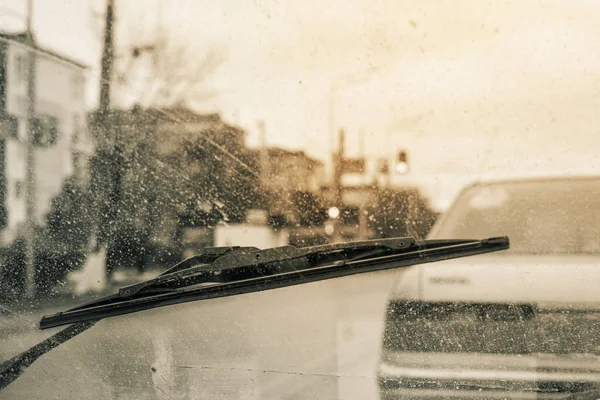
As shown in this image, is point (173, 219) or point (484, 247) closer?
point (484, 247)

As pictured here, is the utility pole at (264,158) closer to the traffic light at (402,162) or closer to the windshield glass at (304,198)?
the windshield glass at (304,198)

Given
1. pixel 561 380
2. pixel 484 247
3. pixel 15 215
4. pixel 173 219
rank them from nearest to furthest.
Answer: pixel 561 380 → pixel 484 247 → pixel 173 219 → pixel 15 215

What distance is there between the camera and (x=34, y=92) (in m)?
1.91

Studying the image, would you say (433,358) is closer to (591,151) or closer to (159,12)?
(591,151)

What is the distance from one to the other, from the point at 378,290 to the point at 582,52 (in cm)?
68

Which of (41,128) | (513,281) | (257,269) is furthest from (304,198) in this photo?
(41,128)

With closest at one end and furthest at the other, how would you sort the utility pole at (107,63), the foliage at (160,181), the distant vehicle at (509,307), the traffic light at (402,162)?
the distant vehicle at (509,307) → the traffic light at (402,162) → the foliage at (160,181) → the utility pole at (107,63)

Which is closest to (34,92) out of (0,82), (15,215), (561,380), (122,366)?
(0,82)

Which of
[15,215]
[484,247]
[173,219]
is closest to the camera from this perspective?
[484,247]

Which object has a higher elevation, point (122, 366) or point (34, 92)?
point (34, 92)

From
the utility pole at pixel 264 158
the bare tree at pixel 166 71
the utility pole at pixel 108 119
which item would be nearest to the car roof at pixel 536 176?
the utility pole at pixel 264 158

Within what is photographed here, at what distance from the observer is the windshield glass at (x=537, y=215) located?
1.52 metres

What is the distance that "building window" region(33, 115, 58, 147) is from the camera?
1881 mm

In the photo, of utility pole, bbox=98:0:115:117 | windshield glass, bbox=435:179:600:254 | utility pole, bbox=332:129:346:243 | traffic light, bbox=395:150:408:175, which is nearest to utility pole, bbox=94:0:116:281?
utility pole, bbox=98:0:115:117
